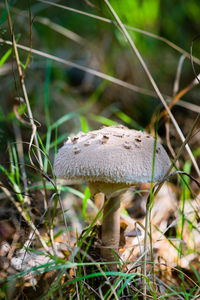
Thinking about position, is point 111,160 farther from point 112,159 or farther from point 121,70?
point 121,70

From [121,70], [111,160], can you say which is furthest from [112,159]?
[121,70]

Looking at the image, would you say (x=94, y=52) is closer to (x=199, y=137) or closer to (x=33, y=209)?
(x=199, y=137)

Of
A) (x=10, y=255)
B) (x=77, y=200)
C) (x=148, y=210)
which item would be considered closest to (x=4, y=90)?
(x=77, y=200)

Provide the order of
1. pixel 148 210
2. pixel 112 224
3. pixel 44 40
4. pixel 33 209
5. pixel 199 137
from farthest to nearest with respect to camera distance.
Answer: pixel 44 40, pixel 199 137, pixel 33 209, pixel 112 224, pixel 148 210

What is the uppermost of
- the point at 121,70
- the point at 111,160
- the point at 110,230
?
the point at 121,70

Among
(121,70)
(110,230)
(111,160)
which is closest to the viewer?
(111,160)

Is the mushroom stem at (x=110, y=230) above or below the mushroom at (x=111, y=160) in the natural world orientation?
below

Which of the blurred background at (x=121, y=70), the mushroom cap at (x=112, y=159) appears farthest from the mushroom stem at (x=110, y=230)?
the blurred background at (x=121, y=70)

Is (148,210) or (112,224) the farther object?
(112,224)

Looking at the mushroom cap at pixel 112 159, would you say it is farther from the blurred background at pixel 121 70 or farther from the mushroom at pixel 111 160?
the blurred background at pixel 121 70
